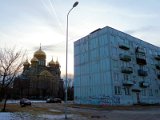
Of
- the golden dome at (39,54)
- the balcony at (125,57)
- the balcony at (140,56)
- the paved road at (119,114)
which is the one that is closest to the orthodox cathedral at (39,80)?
the golden dome at (39,54)

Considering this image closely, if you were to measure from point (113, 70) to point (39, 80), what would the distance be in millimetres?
65719

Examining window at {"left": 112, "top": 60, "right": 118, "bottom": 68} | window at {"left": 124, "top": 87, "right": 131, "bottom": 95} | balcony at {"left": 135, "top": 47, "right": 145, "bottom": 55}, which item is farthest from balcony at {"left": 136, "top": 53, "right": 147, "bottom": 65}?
window at {"left": 124, "top": 87, "right": 131, "bottom": 95}

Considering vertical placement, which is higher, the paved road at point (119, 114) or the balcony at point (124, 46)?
the balcony at point (124, 46)

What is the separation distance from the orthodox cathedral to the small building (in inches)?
1852

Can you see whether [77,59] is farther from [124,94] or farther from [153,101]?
[153,101]

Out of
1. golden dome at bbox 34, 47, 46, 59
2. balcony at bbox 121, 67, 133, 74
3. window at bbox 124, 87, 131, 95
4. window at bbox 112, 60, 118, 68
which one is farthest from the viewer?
golden dome at bbox 34, 47, 46, 59

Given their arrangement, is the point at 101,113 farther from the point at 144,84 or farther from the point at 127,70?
the point at 144,84

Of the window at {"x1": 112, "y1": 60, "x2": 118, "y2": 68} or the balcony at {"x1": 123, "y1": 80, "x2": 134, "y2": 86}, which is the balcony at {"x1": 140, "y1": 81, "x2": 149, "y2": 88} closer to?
the balcony at {"x1": 123, "y1": 80, "x2": 134, "y2": 86}

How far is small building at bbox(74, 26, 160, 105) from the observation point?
4919cm

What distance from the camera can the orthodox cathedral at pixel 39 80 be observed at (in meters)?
102

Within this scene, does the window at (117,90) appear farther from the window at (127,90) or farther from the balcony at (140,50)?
the balcony at (140,50)

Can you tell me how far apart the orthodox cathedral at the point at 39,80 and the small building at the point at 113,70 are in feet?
154

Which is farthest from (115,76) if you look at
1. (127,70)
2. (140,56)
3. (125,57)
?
(140,56)

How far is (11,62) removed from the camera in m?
30.5
